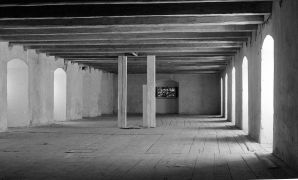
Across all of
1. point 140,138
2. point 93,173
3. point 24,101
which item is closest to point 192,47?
point 140,138

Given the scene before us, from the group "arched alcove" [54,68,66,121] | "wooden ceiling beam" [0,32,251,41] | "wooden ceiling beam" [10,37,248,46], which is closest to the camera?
"wooden ceiling beam" [0,32,251,41]

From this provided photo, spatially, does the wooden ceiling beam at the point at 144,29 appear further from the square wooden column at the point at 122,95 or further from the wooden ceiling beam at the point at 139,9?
the square wooden column at the point at 122,95

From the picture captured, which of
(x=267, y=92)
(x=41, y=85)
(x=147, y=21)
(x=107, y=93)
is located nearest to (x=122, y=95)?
(x=41, y=85)

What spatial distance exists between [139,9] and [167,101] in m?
21.0

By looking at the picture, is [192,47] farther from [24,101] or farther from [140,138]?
[24,101]

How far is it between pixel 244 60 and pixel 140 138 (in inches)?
182

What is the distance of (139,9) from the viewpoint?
8.77 metres

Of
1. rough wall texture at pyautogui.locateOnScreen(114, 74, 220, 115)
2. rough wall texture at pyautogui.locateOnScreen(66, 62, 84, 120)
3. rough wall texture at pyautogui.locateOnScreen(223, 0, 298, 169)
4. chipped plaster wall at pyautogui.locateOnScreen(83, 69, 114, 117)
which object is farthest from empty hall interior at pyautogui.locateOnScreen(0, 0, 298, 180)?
rough wall texture at pyautogui.locateOnScreen(114, 74, 220, 115)

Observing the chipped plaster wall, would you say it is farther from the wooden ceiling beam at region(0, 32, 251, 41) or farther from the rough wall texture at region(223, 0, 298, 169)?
the rough wall texture at region(223, 0, 298, 169)

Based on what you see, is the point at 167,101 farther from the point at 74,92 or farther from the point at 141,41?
the point at 141,41

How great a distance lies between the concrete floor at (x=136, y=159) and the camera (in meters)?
6.14

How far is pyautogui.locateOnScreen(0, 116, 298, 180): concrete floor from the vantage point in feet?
20.1

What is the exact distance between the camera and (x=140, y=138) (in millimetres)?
11477

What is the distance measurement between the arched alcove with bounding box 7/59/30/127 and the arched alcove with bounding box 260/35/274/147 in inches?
356
